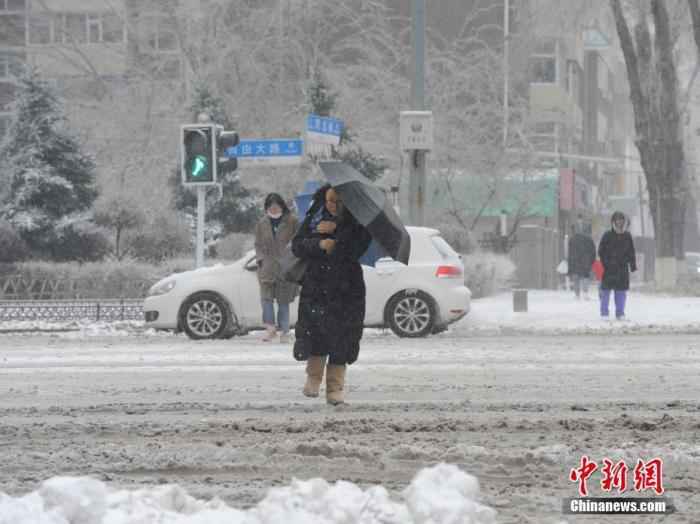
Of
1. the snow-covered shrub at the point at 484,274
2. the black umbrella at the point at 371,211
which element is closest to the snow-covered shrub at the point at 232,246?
the snow-covered shrub at the point at 484,274

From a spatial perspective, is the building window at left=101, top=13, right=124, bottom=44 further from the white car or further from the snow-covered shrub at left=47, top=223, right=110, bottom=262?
the white car

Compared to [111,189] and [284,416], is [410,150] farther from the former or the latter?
[111,189]

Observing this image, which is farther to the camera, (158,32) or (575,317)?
(158,32)

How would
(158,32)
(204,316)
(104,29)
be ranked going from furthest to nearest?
(104,29) → (158,32) → (204,316)

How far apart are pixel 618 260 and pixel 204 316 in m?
7.34

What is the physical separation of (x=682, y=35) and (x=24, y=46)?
104 feet

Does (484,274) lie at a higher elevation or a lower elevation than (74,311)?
higher

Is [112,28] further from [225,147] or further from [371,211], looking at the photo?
[371,211]

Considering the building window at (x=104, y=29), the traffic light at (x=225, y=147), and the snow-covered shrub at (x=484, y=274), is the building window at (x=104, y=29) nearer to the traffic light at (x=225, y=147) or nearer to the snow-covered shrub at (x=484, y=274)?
the snow-covered shrub at (x=484, y=274)

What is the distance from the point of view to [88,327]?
2420 cm

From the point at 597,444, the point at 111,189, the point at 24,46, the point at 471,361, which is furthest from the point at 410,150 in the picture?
the point at 24,46

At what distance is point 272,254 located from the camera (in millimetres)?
19047

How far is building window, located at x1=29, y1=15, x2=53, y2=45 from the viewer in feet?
206

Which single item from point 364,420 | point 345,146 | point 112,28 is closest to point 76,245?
point 345,146
